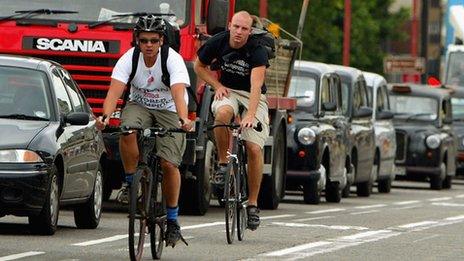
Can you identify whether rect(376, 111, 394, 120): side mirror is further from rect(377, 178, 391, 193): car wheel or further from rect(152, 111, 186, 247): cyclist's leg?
rect(152, 111, 186, 247): cyclist's leg

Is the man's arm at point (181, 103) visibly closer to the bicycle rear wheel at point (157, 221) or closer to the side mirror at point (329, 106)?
the bicycle rear wheel at point (157, 221)

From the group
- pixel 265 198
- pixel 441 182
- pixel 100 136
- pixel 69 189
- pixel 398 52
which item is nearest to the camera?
pixel 69 189

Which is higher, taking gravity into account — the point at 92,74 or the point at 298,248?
the point at 92,74

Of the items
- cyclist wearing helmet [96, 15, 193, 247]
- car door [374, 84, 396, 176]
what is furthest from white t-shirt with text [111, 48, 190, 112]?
car door [374, 84, 396, 176]

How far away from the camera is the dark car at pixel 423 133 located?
33750 mm

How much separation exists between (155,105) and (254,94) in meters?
1.83

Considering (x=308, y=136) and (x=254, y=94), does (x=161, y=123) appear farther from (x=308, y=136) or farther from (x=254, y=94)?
(x=308, y=136)

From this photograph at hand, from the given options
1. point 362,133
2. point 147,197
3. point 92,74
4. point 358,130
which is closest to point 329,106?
point 358,130

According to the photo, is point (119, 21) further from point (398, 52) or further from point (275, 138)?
point (398, 52)

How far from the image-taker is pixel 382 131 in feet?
100

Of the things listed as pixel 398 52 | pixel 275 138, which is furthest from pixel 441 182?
pixel 398 52

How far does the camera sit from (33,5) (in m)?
19.2

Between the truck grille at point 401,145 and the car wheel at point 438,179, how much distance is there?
751 mm

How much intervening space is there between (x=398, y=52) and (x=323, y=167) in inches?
4713
